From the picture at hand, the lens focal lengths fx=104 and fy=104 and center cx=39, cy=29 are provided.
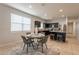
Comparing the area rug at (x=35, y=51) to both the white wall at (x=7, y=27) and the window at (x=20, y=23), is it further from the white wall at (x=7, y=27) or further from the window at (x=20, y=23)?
the window at (x=20, y=23)

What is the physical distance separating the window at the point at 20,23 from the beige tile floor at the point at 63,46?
0.67m

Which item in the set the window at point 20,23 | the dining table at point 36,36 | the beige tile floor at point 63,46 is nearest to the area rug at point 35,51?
the beige tile floor at point 63,46

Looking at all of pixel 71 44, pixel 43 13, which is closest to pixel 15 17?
pixel 43 13

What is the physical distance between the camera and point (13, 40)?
4.41m

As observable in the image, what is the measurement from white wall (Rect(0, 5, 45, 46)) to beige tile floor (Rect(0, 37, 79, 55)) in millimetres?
213

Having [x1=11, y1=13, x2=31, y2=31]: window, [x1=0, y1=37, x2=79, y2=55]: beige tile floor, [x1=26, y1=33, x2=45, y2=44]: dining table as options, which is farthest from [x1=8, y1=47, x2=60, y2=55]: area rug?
[x1=11, y1=13, x2=31, y2=31]: window

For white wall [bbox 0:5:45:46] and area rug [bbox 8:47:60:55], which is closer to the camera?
area rug [bbox 8:47:60:55]

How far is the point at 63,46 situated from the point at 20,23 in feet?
7.21

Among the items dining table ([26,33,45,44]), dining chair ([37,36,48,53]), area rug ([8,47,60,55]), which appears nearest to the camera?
area rug ([8,47,60,55])

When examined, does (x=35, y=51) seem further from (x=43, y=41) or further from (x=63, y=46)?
(x=63, y=46)

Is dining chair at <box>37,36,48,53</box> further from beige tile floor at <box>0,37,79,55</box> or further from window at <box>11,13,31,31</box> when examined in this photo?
window at <box>11,13,31,31</box>

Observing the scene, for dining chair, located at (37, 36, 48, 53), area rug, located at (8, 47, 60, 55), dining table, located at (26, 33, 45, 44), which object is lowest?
area rug, located at (8, 47, 60, 55)

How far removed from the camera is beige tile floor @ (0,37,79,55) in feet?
14.0

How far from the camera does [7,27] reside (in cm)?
498
